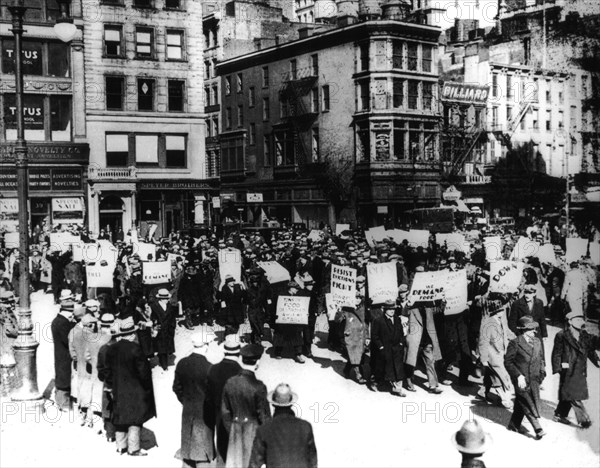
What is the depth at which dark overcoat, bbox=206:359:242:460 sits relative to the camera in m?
7.83

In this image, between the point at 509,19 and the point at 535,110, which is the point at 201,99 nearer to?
the point at 535,110

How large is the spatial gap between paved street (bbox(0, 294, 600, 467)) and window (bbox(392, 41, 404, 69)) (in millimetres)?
35942

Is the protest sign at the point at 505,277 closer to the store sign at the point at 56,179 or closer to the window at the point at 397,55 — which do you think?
the store sign at the point at 56,179

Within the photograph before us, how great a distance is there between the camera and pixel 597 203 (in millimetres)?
23406

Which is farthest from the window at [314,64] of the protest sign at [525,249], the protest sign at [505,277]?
the protest sign at [505,277]

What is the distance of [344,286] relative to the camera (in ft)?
45.9

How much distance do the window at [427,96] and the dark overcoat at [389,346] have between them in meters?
37.4

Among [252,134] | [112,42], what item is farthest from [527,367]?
[252,134]

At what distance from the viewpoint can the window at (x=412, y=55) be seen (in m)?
47.3

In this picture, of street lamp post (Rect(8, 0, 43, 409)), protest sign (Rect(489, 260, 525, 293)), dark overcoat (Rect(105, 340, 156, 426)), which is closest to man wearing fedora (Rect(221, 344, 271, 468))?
dark overcoat (Rect(105, 340, 156, 426))

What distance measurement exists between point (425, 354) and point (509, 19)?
168 feet

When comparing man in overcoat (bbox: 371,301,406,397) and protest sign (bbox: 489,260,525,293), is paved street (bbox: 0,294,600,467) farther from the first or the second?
protest sign (bbox: 489,260,525,293)

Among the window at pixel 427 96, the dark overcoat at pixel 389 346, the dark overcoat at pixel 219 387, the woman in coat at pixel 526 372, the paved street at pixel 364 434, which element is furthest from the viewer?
the window at pixel 427 96

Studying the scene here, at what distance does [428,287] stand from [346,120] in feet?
116
